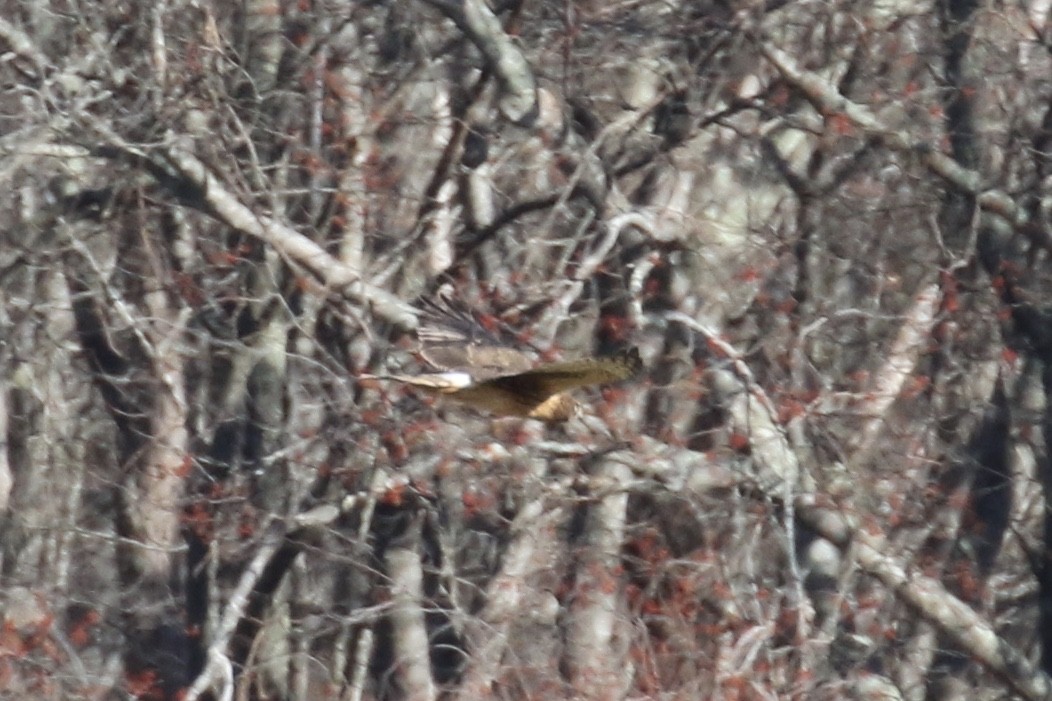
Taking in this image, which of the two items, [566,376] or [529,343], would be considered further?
[529,343]

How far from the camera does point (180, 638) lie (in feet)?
37.6

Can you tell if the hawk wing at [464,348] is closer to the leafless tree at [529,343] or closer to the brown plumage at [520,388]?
the brown plumage at [520,388]

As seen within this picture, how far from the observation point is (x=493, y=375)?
7137 mm

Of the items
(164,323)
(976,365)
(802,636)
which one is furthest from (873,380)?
(164,323)

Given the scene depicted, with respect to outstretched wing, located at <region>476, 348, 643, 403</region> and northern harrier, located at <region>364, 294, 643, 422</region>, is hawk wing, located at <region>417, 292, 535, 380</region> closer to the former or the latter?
northern harrier, located at <region>364, 294, 643, 422</region>

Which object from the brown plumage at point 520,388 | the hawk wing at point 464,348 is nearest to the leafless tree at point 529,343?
the hawk wing at point 464,348

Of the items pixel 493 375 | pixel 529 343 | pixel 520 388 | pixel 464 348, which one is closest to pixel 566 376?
pixel 520 388

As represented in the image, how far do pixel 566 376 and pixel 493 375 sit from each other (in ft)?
1.83

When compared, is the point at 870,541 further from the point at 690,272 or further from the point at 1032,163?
the point at 1032,163

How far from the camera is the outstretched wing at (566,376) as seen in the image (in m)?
6.04

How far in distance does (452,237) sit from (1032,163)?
268cm

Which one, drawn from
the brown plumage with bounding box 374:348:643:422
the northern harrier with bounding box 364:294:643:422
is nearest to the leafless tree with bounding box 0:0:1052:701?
the northern harrier with bounding box 364:294:643:422

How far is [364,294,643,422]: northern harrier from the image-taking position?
6633 millimetres

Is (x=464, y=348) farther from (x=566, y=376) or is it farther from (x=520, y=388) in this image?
(x=566, y=376)
